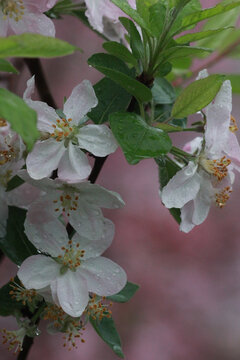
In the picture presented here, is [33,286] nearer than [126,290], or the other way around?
[33,286]

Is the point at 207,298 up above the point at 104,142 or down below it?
below

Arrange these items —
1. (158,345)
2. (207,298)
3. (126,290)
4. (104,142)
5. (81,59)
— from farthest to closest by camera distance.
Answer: (81,59) → (207,298) → (158,345) → (126,290) → (104,142)

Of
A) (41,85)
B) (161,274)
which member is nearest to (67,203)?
(41,85)

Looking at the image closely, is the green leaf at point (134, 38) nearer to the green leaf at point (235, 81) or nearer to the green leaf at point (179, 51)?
the green leaf at point (179, 51)

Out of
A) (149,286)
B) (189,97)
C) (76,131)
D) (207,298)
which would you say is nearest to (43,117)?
(76,131)

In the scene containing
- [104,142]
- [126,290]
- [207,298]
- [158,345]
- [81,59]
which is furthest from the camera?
[81,59]

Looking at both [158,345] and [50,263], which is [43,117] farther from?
[158,345]

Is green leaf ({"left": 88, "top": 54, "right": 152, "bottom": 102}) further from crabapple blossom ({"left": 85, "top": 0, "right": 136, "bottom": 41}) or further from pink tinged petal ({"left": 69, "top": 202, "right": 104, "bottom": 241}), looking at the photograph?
pink tinged petal ({"left": 69, "top": 202, "right": 104, "bottom": 241})

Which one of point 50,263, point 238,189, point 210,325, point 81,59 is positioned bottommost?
point 210,325
